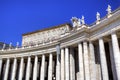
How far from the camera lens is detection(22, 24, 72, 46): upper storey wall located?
2377 inches

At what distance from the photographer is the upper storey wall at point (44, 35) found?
60375mm

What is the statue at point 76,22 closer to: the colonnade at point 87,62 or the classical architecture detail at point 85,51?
the classical architecture detail at point 85,51

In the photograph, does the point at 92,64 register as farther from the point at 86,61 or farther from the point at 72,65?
the point at 72,65

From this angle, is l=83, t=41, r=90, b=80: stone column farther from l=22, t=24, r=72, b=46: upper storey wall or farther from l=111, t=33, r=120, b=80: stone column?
l=22, t=24, r=72, b=46: upper storey wall

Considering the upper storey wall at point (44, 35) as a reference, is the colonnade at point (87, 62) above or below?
below

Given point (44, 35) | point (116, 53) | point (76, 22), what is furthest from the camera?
point (44, 35)

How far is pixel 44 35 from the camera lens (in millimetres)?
63250

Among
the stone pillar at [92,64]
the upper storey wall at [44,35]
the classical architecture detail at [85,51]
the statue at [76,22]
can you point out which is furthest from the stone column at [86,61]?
the upper storey wall at [44,35]

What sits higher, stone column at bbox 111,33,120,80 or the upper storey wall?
the upper storey wall

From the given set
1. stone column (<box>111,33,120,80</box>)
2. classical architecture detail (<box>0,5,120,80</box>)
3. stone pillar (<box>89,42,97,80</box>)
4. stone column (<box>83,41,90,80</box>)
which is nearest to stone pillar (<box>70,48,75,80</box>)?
classical architecture detail (<box>0,5,120,80</box>)

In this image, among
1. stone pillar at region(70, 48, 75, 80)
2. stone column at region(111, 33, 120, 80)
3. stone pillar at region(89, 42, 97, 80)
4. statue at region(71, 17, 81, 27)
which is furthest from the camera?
statue at region(71, 17, 81, 27)

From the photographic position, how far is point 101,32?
36.6 meters

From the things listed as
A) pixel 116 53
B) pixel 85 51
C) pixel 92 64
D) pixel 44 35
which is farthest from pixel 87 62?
pixel 44 35

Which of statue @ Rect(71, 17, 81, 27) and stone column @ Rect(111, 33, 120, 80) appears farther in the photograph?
statue @ Rect(71, 17, 81, 27)
